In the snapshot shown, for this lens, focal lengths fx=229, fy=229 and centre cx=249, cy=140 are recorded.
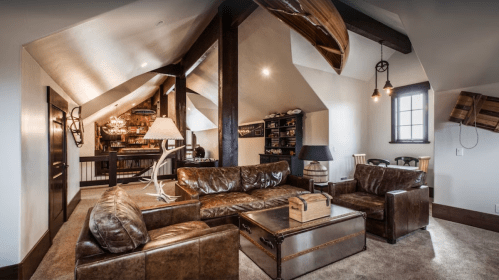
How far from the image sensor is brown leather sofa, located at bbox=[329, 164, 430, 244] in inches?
111

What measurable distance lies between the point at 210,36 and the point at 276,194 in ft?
12.5

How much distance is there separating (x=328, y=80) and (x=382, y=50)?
149 centimetres

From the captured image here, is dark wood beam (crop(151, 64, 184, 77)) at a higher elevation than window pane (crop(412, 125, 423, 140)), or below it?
higher

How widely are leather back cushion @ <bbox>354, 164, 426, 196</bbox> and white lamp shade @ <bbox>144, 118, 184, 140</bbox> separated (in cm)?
296

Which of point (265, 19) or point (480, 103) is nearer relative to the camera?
point (480, 103)

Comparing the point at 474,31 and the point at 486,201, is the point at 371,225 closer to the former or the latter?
the point at 486,201

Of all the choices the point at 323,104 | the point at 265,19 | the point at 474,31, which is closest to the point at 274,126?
the point at 323,104

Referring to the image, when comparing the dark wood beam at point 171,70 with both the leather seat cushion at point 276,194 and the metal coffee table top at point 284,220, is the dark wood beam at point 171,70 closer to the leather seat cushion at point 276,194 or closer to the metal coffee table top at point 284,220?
the leather seat cushion at point 276,194

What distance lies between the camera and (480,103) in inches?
130

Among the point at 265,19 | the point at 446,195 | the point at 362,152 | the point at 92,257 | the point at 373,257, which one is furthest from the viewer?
the point at 362,152

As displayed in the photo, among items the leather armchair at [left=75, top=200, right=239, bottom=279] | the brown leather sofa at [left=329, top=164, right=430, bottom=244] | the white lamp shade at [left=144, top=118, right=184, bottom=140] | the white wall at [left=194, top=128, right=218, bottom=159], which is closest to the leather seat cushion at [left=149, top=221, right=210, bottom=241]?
the leather armchair at [left=75, top=200, right=239, bottom=279]

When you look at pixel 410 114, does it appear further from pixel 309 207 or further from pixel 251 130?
pixel 251 130

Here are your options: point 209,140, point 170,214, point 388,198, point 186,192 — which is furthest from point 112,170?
point 209,140

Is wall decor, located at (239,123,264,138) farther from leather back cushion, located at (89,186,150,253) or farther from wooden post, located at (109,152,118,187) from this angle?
leather back cushion, located at (89,186,150,253)
